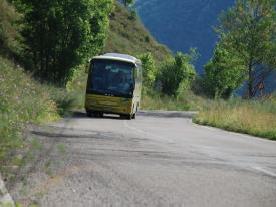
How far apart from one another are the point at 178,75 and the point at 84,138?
79.9 metres

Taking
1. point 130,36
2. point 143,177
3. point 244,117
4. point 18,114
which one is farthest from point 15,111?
point 130,36

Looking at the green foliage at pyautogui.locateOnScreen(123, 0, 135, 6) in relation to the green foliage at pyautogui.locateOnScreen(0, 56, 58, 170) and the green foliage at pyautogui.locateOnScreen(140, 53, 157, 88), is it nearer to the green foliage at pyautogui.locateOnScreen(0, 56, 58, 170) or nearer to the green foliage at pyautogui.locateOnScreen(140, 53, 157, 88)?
the green foliage at pyautogui.locateOnScreen(140, 53, 157, 88)

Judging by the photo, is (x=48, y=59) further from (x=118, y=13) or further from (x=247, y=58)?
(x=118, y=13)

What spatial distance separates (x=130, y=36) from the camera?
103 meters

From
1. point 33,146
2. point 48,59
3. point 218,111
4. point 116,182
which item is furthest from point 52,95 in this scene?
point 116,182

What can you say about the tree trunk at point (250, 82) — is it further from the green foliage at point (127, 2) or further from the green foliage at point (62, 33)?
the green foliage at point (127, 2)

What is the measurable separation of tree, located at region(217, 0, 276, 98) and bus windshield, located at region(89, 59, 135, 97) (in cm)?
3062

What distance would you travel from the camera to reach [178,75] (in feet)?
309

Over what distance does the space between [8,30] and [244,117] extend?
21825 mm

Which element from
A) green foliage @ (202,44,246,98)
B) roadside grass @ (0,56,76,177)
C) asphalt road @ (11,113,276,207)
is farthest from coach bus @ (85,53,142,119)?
green foliage @ (202,44,246,98)

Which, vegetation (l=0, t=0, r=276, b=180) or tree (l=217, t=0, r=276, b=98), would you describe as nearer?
vegetation (l=0, t=0, r=276, b=180)

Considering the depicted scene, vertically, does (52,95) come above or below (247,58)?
below

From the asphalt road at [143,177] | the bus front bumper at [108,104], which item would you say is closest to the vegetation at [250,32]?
the bus front bumper at [108,104]

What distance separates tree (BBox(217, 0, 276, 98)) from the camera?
203ft
